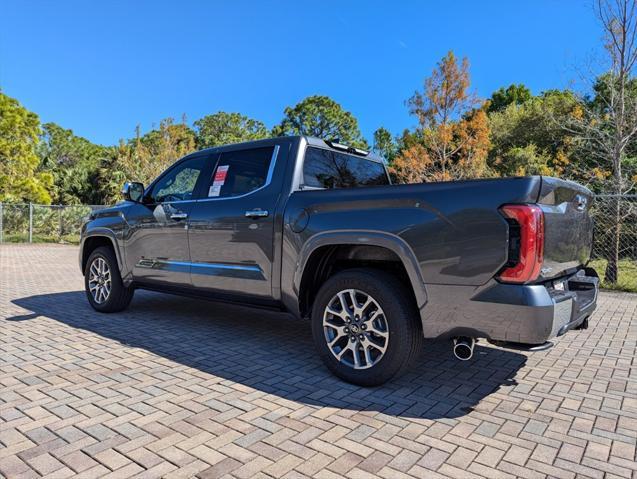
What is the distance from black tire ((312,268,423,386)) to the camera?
3.18 metres

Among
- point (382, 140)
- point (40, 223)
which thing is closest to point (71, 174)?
point (40, 223)

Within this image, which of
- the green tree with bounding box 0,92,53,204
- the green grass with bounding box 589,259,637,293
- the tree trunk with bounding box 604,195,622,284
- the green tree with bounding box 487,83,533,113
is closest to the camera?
the green grass with bounding box 589,259,637,293

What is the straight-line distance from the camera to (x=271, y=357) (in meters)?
4.16

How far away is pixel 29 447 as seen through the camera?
8.14 feet

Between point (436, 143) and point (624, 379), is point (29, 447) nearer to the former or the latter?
point (624, 379)

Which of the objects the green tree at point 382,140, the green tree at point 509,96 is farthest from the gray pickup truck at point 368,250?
the green tree at point 382,140

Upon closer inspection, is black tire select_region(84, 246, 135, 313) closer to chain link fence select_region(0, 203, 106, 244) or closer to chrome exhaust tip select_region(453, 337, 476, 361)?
chrome exhaust tip select_region(453, 337, 476, 361)

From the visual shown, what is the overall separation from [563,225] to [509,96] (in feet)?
125

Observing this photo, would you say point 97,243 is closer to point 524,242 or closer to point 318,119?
point 524,242

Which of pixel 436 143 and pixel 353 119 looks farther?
pixel 353 119

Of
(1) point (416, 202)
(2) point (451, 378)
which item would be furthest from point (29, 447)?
(2) point (451, 378)

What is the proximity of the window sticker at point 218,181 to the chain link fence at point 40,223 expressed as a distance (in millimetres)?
16977

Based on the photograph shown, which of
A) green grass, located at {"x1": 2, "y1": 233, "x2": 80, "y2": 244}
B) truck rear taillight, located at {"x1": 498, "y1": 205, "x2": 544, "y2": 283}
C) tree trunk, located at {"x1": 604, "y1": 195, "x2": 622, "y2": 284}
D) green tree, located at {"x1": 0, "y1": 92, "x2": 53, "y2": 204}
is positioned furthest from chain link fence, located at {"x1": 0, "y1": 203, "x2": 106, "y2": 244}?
truck rear taillight, located at {"x1": 498, "y1": 205, "x2": 544, "y2": 283}

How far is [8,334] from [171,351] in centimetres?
200
